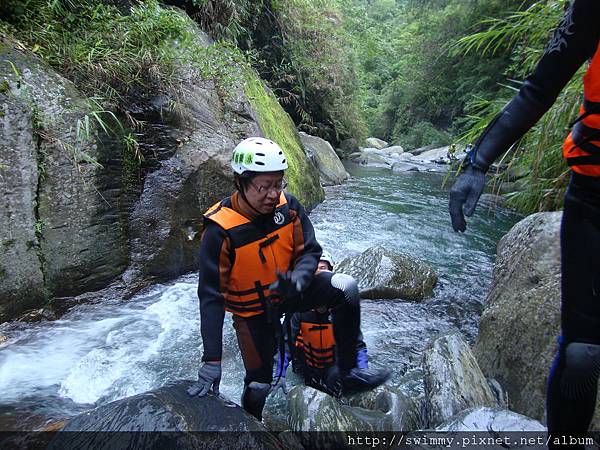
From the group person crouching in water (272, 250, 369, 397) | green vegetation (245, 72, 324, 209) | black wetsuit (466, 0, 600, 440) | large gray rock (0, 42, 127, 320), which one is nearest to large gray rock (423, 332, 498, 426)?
person crouching in water (272, 250, 369, 397)

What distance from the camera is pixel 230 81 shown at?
18.9ft

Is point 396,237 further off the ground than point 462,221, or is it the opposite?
point 462,221


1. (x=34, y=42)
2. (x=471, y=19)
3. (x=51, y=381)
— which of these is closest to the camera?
(x=51, y=381)

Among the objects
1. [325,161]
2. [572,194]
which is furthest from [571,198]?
[325,161]

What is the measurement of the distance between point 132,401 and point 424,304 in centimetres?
321

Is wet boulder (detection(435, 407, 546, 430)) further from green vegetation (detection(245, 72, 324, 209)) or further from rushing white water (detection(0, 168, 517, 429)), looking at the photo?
green vegetation (detection(245, 72, 324, 209))

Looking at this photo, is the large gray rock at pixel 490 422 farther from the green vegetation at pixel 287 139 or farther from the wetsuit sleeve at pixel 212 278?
the green vegetation at pixel 287 139

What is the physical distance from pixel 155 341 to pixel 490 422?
2.70 meters

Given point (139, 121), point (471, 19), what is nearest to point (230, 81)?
point (139, 121)

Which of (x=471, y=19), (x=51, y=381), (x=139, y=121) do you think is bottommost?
(x=51, y=381)

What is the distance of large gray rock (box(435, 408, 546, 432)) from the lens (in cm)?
208

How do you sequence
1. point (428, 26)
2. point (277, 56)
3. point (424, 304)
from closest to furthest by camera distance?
point (424, 304) → point (277, 56) → point (428, 26)

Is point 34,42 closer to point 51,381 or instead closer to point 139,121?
point 139,121

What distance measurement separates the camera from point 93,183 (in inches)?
156
